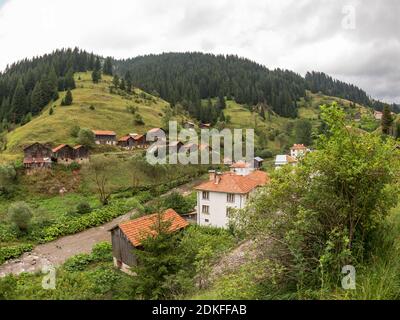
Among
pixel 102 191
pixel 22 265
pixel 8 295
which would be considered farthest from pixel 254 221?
pixel 102 191

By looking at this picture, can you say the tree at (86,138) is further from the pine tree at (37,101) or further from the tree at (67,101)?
the pine tree at (37,101)

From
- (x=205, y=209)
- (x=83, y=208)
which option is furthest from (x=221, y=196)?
(x=83, y=208)

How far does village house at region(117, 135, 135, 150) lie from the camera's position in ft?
305

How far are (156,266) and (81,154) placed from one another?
62730mm

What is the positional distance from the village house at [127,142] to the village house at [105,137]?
166cm

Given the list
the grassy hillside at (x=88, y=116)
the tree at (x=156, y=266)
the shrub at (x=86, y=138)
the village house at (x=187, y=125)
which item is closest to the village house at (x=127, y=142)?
the grassy hillside at (x=88, y=116)

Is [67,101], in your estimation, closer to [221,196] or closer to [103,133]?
[103,133]

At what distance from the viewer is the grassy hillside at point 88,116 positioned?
8475cm

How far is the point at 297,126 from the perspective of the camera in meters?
116

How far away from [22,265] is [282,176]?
32.0 m

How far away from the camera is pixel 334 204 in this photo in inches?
300

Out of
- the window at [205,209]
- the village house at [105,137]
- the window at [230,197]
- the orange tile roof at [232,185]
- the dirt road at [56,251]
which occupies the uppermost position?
the village house at [105,137]

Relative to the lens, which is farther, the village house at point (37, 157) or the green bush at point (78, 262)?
the village house at point (37, 157)

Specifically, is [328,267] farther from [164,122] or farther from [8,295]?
[164,122]
